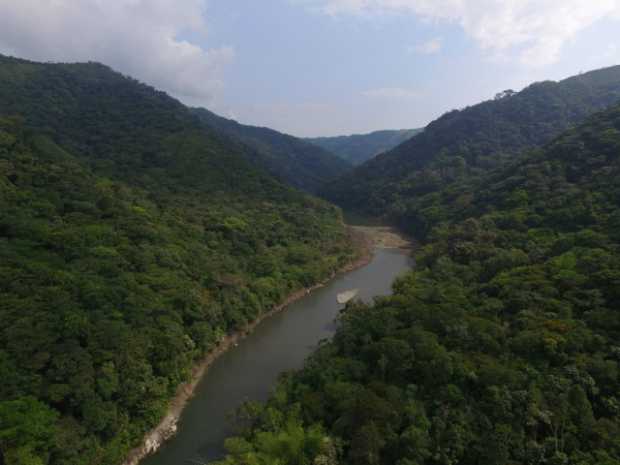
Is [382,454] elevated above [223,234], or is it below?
below

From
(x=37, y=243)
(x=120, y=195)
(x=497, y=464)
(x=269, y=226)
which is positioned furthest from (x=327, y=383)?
(x=269, y=226)

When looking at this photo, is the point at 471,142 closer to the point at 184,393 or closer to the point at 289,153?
the point at 289,153

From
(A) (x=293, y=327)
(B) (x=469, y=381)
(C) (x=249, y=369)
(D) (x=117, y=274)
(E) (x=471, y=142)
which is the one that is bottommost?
(C) (x=249, y=369)

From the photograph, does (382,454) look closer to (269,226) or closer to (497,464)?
(497,464)

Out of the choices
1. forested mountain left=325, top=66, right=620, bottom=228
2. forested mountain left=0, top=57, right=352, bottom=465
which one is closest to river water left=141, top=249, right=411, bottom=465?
forested mountain left=0, top=57, right=352, bottom=465

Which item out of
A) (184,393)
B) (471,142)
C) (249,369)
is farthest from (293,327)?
(471,142)

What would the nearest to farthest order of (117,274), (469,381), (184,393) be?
(469,381) < (184,393) < (117,274)

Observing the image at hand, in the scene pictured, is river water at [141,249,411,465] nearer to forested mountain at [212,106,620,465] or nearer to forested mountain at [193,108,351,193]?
forested mountain at [212,106,620,465]
